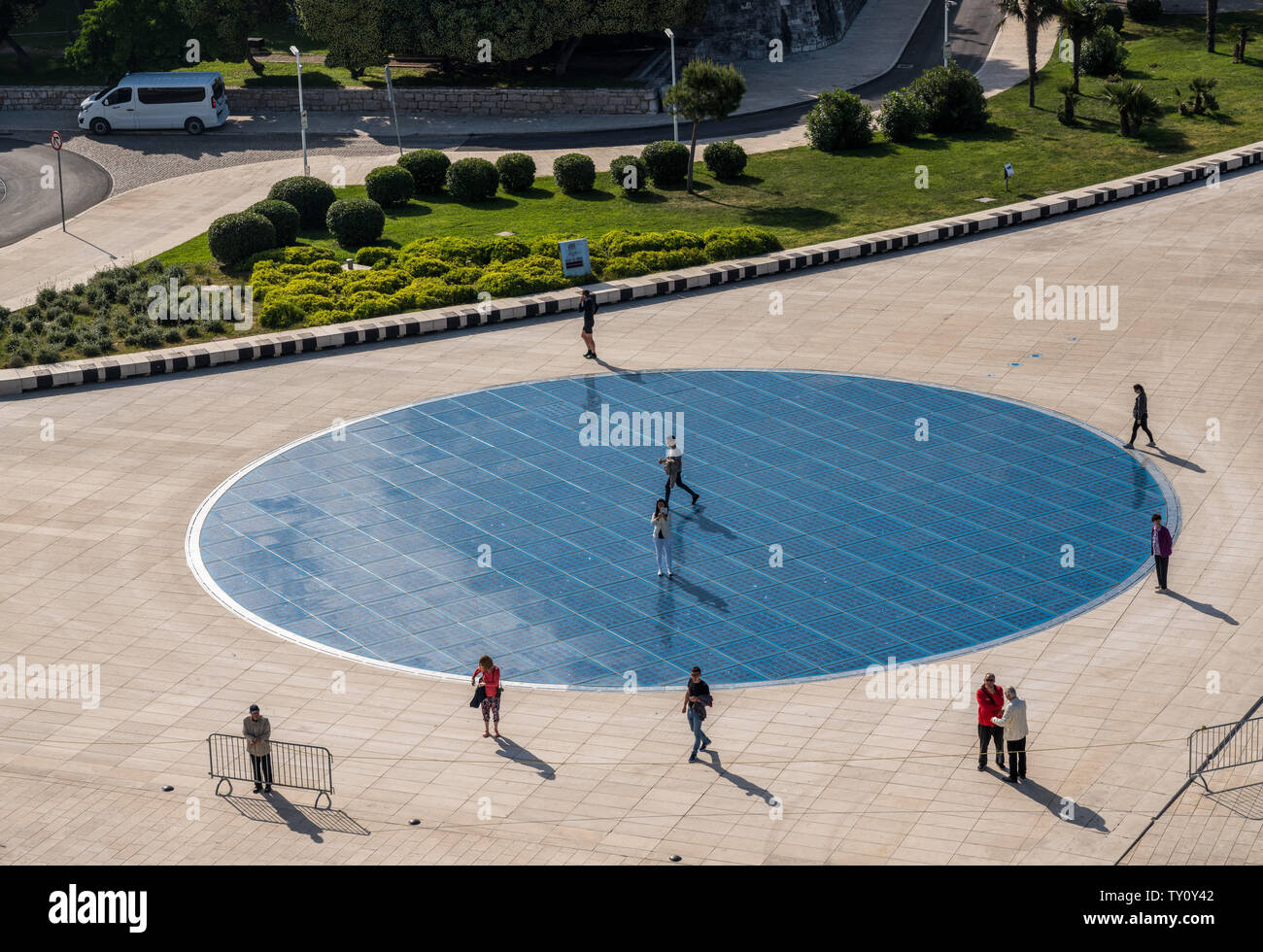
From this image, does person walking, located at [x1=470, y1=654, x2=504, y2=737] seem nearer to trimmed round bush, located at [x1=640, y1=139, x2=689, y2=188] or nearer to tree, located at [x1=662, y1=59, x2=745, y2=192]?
tree, located at [x1=662, y1=59, x2=745, y2=192]

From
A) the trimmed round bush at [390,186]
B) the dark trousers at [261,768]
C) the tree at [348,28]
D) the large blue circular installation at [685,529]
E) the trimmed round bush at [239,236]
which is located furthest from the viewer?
the tree at [348,28]

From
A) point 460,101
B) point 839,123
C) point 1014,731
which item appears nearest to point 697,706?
point 1014,731

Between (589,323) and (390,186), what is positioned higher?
(390,186)

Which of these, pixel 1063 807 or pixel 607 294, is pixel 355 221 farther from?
pixel 1063 807

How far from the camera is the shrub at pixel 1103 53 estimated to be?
57.8 meters

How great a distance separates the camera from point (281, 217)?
4538cm

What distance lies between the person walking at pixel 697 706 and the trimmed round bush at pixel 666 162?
30.1 meters

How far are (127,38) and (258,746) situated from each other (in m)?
47.2

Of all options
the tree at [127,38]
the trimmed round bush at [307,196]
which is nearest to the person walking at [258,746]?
the trimmed round bush at [307,196]

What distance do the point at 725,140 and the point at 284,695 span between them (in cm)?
3211

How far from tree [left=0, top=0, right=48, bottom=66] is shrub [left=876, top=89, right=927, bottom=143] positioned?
33.5 metres

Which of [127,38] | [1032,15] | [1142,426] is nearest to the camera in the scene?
[1142,426]

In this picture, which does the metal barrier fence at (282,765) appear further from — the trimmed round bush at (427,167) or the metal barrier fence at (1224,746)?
the trimmed round bush at (427,167)

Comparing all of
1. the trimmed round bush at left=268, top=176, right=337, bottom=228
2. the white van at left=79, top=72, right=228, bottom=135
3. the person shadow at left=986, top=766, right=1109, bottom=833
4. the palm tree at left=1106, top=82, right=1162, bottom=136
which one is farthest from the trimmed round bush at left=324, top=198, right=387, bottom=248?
the person shadow at left=986, top=766, right=1109, bottom=833
